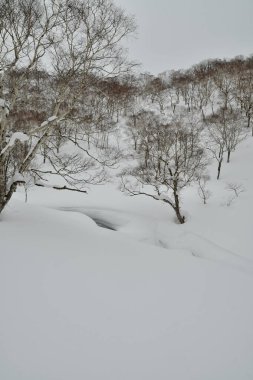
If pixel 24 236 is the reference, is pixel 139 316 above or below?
below

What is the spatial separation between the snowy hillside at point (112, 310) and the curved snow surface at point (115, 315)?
15 millimetres

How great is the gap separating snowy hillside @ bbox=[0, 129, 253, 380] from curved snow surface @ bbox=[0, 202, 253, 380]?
2 cm

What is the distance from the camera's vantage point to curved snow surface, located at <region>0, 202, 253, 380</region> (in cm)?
332

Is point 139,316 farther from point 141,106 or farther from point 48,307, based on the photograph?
point 141,106

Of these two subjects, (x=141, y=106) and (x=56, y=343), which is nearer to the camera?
(x=56, y=343)

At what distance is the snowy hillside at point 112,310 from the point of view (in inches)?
131

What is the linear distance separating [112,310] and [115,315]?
0.12 meters

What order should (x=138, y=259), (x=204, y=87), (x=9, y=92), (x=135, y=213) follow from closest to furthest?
1. (x=138, y=259)
2. (x=9, y=92)
3. (x=135, y=213)
4. (x=204, y=87)

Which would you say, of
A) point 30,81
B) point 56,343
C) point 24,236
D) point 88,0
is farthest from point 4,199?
point 88,0

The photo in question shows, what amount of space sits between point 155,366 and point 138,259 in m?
3.33

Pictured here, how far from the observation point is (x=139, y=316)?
14.2 ft

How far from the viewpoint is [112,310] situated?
14.3 ft

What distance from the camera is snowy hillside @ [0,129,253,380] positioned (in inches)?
131

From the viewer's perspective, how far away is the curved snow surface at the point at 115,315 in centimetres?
332
